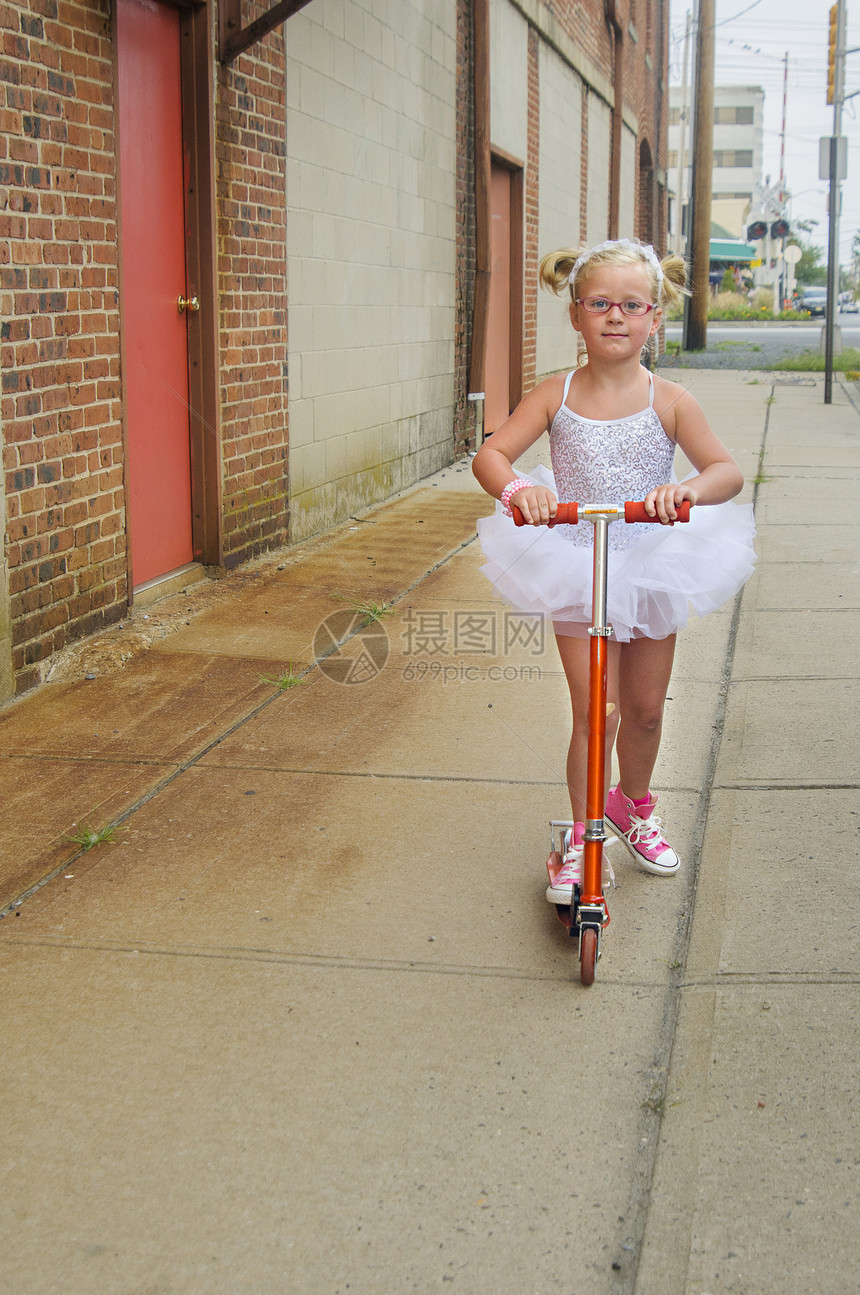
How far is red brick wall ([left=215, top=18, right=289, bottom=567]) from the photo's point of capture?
686 centimetres

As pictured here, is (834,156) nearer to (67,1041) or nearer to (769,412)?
(769,412)

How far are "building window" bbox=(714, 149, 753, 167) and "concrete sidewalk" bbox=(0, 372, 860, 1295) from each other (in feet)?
349

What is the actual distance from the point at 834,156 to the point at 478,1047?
15756 mm

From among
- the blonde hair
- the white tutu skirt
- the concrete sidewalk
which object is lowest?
the concrete sidewalk

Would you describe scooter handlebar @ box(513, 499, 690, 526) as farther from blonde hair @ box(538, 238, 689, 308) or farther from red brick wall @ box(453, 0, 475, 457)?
red brick wall @ box(453, 0, 475, 457)

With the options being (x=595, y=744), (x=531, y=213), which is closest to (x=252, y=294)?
(x=595, y=744)

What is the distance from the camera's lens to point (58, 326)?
5.32m

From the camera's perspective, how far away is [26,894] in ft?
11.6

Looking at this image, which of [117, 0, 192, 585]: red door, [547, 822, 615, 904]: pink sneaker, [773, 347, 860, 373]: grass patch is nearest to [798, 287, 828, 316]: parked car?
[773, 347, 860, 373]: grass patch

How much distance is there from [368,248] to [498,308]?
4.70 metres

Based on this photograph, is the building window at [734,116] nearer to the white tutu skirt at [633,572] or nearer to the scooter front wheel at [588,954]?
the white tutu skirt at [633,572]

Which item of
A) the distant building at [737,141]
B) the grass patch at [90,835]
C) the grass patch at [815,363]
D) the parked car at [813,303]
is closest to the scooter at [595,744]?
the grass patch at [90,835]

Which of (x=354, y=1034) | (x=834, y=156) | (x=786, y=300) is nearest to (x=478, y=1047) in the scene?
(x=354, y=1034)

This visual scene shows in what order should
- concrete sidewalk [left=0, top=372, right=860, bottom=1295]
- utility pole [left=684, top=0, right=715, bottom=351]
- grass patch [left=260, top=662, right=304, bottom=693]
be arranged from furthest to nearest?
utility pole [left=684, top=0, right=715, bottom=351] → grass patch [left=260, top=662, right=304, bottom=693] → concrete sidewalk [left=0, top=372, right=860, bottom=1295]
